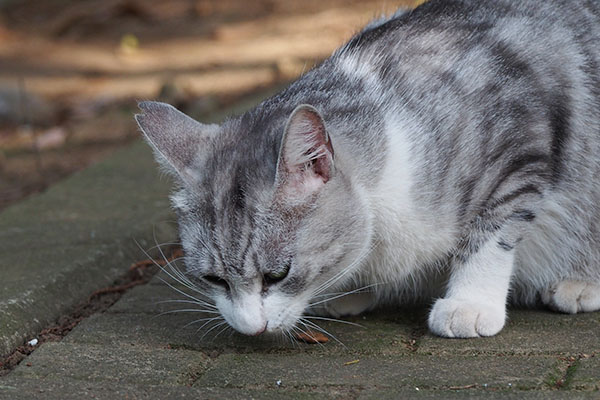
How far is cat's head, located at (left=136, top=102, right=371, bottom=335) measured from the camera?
2559 mm

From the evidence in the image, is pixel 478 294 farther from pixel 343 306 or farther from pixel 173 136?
pixel 173 136

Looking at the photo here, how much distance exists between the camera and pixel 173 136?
2770 millimetres

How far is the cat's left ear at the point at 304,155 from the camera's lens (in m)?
2.42

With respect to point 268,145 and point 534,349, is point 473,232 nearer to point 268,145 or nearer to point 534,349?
point 534,349

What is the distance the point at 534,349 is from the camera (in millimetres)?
2578

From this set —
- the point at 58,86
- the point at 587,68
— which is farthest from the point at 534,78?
the point at 58,86

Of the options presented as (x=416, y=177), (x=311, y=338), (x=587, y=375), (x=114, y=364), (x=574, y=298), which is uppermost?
(x=416, y=177)

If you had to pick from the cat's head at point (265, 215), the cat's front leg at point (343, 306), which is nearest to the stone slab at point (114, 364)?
the cat's head at point (265, 215)

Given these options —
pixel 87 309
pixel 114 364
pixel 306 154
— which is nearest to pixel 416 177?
pixel 306 154

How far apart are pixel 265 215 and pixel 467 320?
0.72m

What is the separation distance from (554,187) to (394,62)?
2.19ft

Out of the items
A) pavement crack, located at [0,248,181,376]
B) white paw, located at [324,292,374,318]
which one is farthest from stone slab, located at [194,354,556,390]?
pavement crack, located at [0,248,181,376]

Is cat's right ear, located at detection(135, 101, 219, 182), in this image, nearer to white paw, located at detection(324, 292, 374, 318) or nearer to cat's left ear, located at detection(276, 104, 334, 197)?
cat's left ear, located at detection(276, 104, 334, 197)

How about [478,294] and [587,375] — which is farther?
[478,294]
